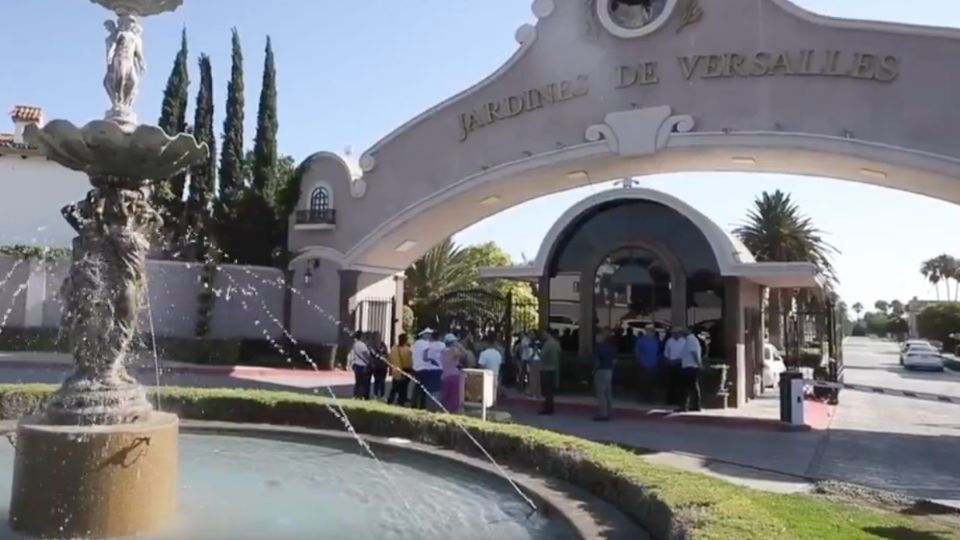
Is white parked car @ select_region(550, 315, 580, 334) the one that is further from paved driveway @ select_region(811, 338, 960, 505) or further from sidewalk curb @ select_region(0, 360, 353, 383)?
paved driveway @ select_region(811, 338, 960, 505)

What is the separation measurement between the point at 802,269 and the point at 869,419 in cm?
358

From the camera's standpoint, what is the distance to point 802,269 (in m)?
Result: 17.0

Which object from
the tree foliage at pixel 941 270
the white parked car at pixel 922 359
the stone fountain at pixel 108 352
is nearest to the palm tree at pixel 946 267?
the tree foliage at pixel 941 270

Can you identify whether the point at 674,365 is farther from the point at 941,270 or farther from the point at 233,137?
the point at 941,270

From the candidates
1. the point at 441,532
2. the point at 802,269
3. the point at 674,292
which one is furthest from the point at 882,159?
the point at 441,532

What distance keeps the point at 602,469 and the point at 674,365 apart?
9.77 meters

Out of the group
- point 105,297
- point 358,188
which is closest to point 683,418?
point 358,188

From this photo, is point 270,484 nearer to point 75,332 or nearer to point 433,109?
point 75,332

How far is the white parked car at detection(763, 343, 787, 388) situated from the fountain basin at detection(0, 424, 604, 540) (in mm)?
15201

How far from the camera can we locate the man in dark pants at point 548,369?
16.3m

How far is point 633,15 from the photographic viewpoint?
60.2 ft

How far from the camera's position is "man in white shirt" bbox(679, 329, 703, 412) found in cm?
1644

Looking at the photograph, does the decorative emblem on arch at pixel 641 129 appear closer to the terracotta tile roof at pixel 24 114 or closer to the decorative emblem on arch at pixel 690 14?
the decorative emblem on arch at pixel 690 14

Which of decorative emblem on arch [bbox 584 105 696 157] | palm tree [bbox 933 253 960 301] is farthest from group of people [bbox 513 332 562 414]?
palm tree [bbox 933 253 960 301]
